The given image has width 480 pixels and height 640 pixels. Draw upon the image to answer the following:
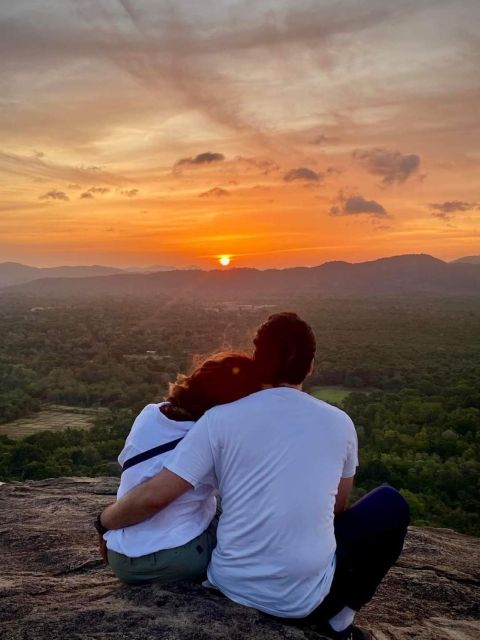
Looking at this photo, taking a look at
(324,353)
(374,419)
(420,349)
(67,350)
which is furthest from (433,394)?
(67,350)

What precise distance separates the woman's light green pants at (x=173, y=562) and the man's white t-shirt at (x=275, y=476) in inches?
10.3

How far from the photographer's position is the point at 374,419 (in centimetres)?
2795

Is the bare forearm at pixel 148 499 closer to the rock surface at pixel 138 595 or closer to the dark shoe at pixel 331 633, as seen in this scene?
the rock surface at pixel 138 595

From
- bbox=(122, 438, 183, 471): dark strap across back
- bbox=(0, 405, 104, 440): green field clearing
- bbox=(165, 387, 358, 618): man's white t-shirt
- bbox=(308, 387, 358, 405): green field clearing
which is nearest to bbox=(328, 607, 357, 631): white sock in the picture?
bbox=(165, 387, 358, 618): man's white t-shirt

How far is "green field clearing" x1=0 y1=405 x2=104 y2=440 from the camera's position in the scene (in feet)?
101

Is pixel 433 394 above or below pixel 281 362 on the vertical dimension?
below

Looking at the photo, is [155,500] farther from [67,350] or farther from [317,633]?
[67,350]

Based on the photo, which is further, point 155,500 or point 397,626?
point 397,626

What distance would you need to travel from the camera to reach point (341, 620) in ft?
9.14

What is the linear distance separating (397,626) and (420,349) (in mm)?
59932

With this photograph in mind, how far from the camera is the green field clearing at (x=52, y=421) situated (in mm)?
30828

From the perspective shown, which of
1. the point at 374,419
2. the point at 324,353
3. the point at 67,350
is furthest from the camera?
the point at 67,350

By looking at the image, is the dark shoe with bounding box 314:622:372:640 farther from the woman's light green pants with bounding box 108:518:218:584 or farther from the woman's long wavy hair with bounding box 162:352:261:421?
the woman's long wavy hair with bounding box 162:352:261:421

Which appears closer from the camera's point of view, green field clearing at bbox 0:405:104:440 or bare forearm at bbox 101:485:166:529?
bare forearm at bbox 101:485:166:529
